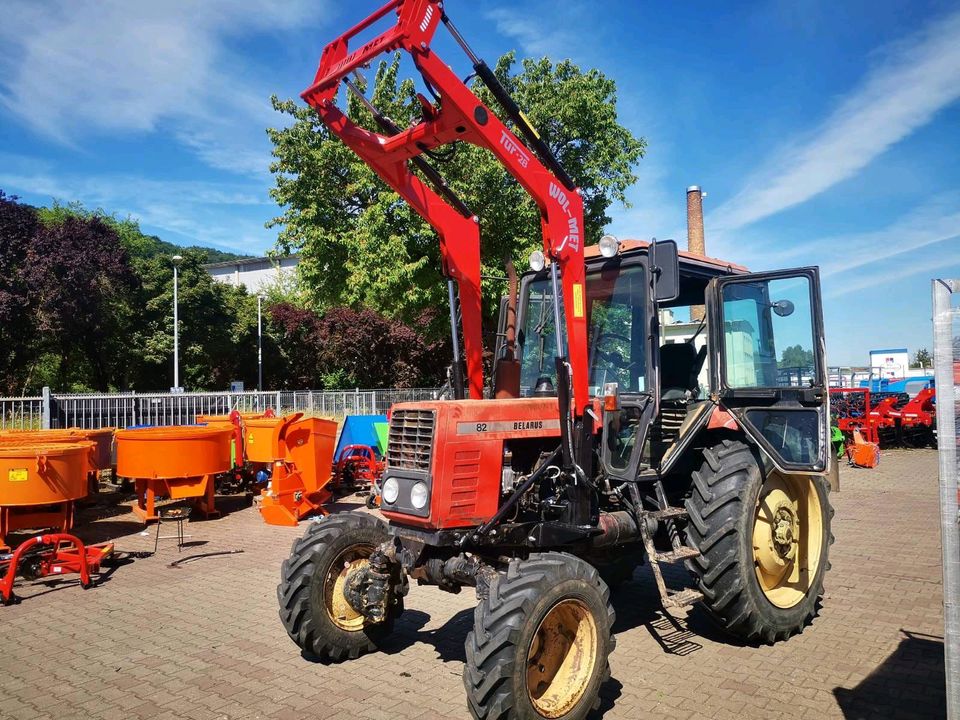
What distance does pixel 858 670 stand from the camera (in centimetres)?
450

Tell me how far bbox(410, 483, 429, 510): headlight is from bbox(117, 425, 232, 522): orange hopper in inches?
248

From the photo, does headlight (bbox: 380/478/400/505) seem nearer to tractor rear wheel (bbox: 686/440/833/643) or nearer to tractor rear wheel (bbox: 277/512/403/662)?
tractor rear wheel (bbox: 277/512/403/662)

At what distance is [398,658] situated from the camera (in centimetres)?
482

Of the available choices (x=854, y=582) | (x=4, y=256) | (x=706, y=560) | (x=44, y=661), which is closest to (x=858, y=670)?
(x=706, y=560)

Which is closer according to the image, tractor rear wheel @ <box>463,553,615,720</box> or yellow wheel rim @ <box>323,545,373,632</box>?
tractor rear wheel @ <box>463,553,615,720</box>

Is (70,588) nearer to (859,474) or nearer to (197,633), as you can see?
(197,633)

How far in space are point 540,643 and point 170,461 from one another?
280 inches

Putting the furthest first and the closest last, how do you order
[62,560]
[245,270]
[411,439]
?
[245,270] → [62,560] → [411,439]

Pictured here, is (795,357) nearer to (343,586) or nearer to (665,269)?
(665,269)

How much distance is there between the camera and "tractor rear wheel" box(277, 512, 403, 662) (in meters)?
4.45

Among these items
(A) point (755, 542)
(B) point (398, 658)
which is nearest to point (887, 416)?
(A) point (755, 542)

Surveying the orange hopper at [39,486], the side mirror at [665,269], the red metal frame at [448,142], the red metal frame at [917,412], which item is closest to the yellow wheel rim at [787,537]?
the side mirror at [665,269]

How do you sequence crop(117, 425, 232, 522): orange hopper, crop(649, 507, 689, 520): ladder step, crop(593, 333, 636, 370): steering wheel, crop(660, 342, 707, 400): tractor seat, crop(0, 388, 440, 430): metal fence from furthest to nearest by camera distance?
crop(0, 388, 440, 430): metal fence → crop(117, 425, 232, 522): orange hopper → crop(660, 342, 707, 400): tractor seat → crop(593, 333, 636, 370): steering wheel → crop(649, 507, 689, 520): ladder step

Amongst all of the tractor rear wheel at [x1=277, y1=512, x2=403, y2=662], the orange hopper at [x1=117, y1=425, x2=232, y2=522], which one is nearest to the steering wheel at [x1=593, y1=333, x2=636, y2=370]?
the tractor rear wheel at [x1=277, y1=512, x2=403, y2=662]
